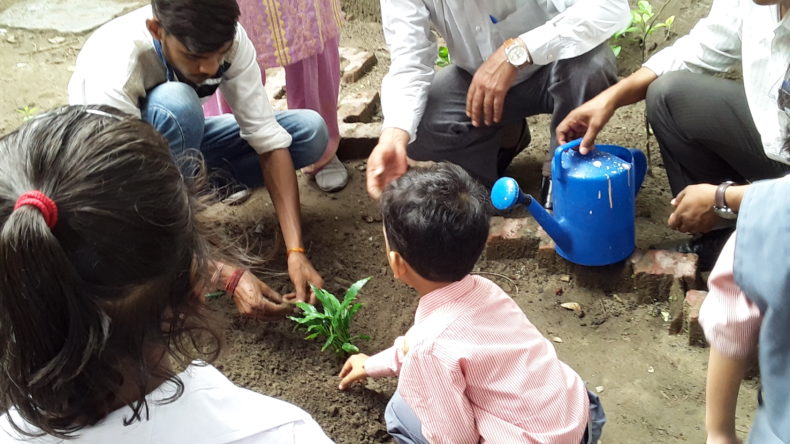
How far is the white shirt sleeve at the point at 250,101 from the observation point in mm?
2396

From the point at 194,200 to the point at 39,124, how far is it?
0.24 meters

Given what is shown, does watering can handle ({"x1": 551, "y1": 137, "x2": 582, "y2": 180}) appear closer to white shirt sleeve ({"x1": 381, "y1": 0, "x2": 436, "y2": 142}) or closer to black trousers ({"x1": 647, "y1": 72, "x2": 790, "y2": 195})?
black trousers ({"x1": 647, "y1": 72, "x2": 790, "y2": 195})

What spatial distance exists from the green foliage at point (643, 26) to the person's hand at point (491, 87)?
112cm

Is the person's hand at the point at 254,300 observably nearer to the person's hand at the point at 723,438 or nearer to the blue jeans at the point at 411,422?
the blue jeans at the point at 411,422

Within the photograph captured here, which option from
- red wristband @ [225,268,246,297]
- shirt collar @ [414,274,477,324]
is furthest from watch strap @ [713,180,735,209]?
red wristband @ [225,268,246,297]

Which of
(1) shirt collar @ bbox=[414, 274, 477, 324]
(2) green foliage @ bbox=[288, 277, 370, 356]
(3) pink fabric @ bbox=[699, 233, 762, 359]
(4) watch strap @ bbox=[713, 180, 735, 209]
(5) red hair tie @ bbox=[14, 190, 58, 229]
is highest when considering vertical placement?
(5) red hair tie @ bbox=[14, 190, 58, 229]

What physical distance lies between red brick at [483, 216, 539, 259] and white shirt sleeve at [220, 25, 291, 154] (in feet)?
2.58

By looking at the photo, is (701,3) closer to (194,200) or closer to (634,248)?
(634,248)

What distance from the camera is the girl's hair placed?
34.7 inches

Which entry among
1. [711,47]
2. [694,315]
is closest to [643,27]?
[711,47]

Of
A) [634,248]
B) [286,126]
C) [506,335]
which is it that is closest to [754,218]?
[506,335]

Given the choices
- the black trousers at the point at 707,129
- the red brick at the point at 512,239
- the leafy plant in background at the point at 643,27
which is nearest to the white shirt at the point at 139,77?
the red brick at the point at 512,239

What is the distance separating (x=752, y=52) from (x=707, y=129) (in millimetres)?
287

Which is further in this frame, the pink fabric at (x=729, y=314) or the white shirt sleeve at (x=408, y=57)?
the white shirt sleeve at (x=408, y=57)
